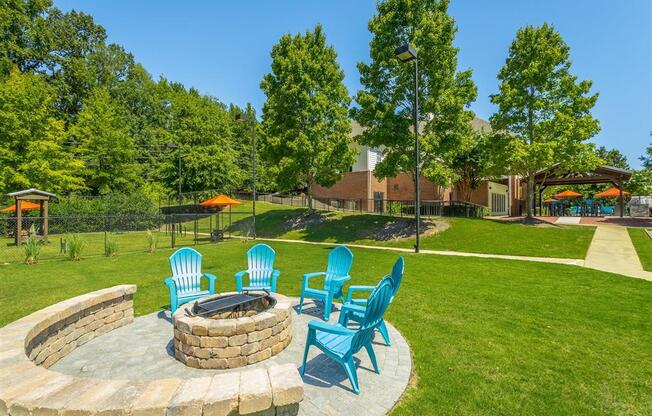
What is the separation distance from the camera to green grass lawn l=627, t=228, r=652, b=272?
11.4 meters

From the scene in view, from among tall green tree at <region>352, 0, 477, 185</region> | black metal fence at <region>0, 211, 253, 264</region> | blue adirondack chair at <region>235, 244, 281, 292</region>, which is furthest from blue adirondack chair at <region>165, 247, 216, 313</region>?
tall green tree at <region>352, 0, 477, 185</region>

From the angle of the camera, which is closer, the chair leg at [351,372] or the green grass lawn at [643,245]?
the chair leg at [351,372]

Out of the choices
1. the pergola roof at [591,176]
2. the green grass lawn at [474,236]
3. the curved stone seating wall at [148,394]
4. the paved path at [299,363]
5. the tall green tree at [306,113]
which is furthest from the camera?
the tall green tree at [306,113]

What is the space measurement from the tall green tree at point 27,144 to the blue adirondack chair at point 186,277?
86.2ft

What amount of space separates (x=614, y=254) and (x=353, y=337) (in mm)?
14895

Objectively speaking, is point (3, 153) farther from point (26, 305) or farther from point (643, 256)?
point (643, 256)

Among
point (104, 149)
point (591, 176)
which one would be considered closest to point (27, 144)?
point (104, 149)

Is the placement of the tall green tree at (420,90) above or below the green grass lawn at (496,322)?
above

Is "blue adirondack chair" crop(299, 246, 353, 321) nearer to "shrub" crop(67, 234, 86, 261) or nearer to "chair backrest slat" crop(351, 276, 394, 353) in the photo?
"chair backrest slat" crop(351, 276, 394, 353)

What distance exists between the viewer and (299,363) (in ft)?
14.1

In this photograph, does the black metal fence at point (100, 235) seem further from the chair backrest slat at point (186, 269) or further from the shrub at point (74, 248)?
the chair backrest slat at point (186, 269)

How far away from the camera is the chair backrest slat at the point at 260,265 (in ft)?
22.9

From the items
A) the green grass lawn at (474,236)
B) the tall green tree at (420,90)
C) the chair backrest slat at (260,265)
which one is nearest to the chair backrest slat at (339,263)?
the chair backrest slat at (260,265)

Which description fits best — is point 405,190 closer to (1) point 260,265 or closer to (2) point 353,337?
(1) point 260,265
